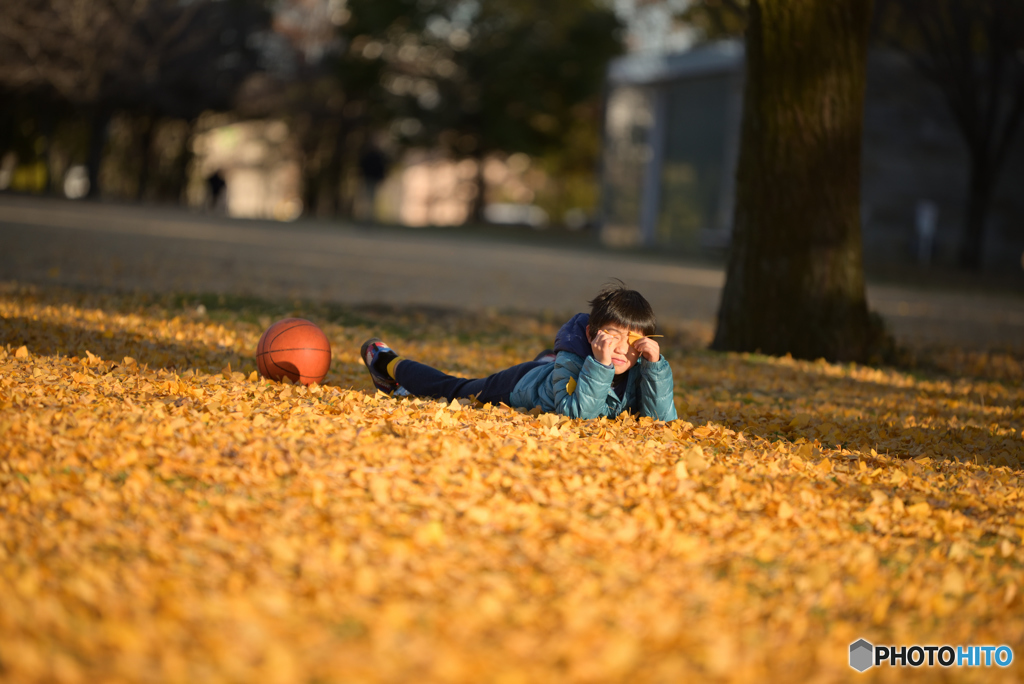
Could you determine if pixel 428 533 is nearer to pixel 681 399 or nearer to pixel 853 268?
pixel 681 399

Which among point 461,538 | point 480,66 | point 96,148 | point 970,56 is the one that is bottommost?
point 461,538

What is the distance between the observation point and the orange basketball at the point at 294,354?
18.7 feet

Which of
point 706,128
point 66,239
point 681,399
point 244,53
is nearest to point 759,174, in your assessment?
point 681,399

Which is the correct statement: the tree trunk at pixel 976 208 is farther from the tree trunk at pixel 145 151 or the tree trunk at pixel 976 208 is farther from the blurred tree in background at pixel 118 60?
the tree trunk at pixel 145 151

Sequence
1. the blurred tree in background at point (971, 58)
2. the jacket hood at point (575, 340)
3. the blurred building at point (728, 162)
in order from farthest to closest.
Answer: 1. the blurred building at point (728, 162)
2. the blurred tree in background at point (971, 58)
3. the jacket hood at point (575, 340)

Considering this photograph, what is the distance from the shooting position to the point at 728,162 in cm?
2881

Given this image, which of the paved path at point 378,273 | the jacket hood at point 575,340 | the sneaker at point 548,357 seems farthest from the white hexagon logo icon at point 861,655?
the paved path at point 378,273

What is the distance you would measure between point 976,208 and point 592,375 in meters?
21.6

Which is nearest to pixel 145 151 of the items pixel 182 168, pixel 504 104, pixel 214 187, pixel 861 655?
pixel 182 168

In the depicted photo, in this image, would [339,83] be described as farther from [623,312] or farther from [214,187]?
[623,312]

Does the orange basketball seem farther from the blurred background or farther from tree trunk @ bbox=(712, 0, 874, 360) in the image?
the blurred background

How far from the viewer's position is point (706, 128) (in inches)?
1178

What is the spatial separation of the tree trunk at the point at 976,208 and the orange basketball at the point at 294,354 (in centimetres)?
2128

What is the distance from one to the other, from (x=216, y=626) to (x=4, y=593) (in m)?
0.63
